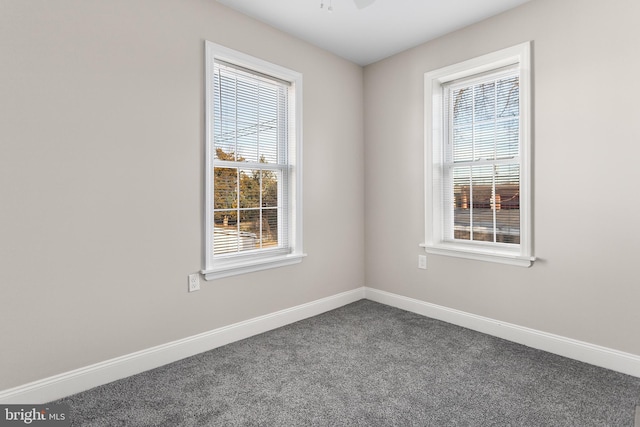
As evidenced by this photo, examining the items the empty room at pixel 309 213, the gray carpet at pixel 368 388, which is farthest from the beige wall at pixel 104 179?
the gray carpet at pixel 368 388

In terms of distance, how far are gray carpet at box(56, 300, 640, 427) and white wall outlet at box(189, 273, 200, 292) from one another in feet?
1.57

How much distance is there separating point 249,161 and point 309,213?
0.78 meters

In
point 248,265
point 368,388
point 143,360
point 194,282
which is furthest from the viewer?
point 248,265

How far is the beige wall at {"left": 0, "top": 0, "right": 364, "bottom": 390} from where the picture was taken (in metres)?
1.78

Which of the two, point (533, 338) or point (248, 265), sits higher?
point (248, 265)

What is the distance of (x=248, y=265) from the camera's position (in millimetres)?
2750

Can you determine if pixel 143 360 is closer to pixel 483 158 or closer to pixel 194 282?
pixel 194 282

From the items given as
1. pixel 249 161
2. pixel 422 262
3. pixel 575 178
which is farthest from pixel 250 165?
pixel 575 178

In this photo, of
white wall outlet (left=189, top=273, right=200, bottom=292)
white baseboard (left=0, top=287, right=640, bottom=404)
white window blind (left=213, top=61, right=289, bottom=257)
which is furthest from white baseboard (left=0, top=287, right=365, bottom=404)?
white window blind (left=213, top=61, right=289, bottom=257)

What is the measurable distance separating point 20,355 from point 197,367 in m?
0.93

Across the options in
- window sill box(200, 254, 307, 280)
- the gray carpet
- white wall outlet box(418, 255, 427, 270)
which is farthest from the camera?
white wall outlet box(418, 255, 427, 270)

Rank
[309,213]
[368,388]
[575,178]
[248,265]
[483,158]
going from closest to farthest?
[368,388] < [575,178] < [248,265] < [483,158] < [309,213]

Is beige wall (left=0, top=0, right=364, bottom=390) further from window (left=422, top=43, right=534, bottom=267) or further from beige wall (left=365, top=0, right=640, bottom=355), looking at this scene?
beige wall (left=365, top=0, right=640, bottom=355)

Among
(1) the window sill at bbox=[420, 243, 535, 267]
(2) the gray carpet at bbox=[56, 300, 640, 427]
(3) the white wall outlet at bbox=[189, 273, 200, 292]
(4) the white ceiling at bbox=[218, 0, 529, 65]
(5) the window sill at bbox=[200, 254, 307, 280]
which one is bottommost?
(2) the gray carpet at bbox=[56, 300, 640, 427]
